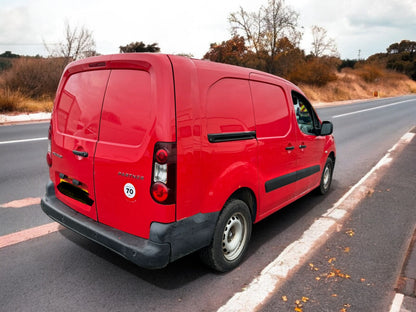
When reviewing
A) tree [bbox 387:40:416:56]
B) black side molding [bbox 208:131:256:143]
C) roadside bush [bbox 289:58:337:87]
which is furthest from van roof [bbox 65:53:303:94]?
tree [bbox 387:40:416:56]

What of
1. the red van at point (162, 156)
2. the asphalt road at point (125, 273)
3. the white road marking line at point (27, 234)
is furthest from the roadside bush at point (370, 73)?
the white road marking line at point (27, 234)

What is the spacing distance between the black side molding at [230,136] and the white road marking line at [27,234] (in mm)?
2255

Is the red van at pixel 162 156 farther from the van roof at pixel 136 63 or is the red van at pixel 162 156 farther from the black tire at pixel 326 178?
the black tire at pixel 326 178

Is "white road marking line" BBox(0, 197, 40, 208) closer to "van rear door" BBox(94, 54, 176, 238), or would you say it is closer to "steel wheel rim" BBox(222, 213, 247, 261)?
"van rear door" BBox(94, 54, 176, 238)

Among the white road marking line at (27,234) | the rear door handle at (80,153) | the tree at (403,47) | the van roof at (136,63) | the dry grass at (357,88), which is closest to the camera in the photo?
the van roof at (136,63)

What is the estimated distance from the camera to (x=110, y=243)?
255 cm

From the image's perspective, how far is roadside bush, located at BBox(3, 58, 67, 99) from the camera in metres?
16.1

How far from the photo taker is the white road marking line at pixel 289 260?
8.36 ft

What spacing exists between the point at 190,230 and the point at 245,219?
29.8 inches

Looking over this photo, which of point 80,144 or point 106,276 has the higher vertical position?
point 80,144

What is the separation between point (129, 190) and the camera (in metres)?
2.48

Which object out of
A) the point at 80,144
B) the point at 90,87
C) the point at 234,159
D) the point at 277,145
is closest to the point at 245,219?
the point at 234,159

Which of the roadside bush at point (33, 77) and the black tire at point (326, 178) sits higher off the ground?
the roadside bush at point (33, 77)

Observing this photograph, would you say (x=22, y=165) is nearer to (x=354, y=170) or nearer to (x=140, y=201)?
(x=140, y=201)
